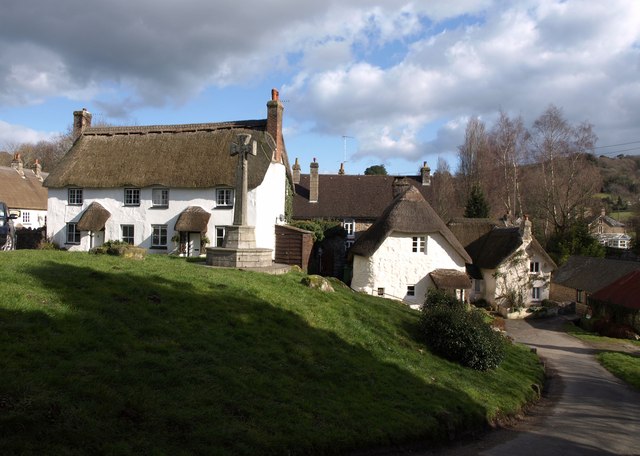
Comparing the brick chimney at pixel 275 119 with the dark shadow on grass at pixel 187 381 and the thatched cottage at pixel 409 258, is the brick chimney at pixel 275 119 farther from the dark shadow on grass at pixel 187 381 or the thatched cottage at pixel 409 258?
the dark shadow on grass at pixel 187 381

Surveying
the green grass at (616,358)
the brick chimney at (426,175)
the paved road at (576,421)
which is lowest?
the green grass at (616,358)

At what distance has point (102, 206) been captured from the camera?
30281 millimetres

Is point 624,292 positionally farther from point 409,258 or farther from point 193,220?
point 193,220

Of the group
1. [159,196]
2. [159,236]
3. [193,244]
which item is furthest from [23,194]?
[193,244]

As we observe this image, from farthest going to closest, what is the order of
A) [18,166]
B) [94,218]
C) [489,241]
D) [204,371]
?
[18,166] < [489,241] < [94,218] < [204,371]

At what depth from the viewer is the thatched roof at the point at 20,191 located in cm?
4310

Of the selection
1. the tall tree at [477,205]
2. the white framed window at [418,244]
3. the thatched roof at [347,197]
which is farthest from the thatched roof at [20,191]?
the tall tree at [477,205]

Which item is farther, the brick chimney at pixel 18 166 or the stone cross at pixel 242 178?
the brick chimney at pixel 18 166

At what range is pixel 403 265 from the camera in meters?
30.0

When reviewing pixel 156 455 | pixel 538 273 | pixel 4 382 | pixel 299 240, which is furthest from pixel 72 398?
pixel 538 273

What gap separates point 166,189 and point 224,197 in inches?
150

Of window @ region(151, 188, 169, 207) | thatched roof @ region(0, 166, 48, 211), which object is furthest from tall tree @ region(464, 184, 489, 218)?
thatched roof @ region(0, 166, 48, 211)

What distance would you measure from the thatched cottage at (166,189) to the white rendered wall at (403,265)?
6.91 metres

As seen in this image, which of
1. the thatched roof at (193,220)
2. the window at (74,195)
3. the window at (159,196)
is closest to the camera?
the thatched roof at (193,220)
